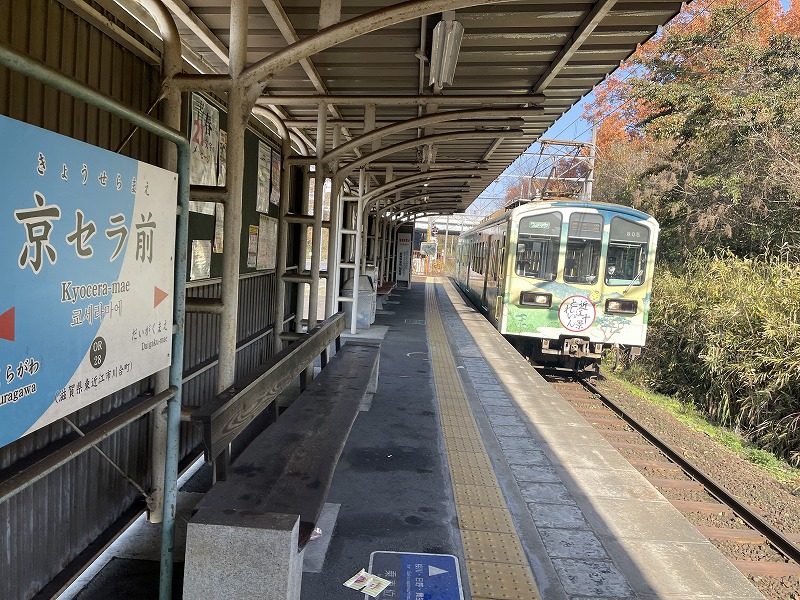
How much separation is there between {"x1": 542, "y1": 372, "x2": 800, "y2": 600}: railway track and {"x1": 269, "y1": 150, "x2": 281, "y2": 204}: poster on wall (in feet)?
14.3

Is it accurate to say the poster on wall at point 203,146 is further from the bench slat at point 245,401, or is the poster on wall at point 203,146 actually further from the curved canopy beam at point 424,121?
the curved canopy beam at point 424,121

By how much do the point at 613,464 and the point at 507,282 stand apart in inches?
195

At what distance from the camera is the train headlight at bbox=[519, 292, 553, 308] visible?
980 centimetres

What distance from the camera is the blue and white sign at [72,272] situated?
1539 millimetres

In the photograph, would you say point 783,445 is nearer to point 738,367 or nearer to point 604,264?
point 738,367

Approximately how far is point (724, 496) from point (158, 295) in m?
5.19

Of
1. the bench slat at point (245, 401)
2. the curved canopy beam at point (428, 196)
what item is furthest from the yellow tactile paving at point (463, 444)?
the curved canopy beam at point (428, 196)

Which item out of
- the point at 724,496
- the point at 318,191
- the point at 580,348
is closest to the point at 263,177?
the point at 318,191

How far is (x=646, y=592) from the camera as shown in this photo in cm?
325

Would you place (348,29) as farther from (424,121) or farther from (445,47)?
(424,121)

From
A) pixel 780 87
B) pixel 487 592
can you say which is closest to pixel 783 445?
pixel 487 592

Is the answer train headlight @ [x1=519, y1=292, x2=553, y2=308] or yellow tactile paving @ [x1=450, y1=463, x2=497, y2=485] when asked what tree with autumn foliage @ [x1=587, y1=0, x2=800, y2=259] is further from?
yellow tactile paving @ [x1=450, y1=463, x2=497, y2=485]

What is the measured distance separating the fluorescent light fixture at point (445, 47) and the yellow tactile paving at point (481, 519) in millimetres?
3038

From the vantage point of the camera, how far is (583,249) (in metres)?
9.66
